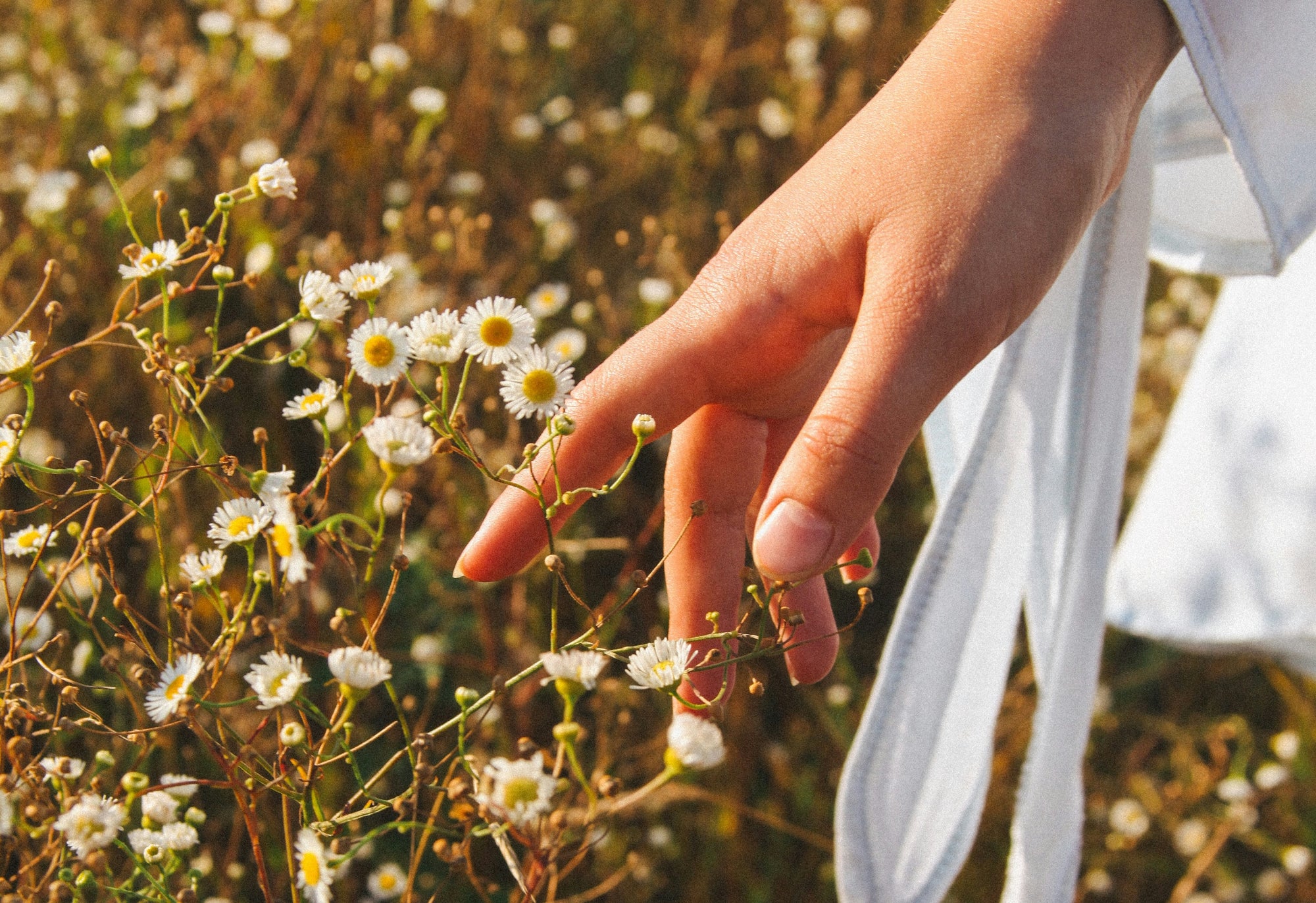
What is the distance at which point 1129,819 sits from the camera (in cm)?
123

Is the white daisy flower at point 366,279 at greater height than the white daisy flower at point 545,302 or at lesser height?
greater

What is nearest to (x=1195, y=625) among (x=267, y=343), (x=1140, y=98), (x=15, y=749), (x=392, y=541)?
(x=1140, y=98)

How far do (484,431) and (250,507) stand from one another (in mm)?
672

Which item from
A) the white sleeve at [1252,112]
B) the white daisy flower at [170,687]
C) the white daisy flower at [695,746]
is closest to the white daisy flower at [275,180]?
the white daisy flower at [170,687]

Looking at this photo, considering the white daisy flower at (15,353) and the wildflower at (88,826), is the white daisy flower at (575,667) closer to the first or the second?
the wildflower at (88,826)

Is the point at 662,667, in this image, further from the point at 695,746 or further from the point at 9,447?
the point at 9,447

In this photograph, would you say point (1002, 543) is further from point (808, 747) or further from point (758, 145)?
point (758, 145)

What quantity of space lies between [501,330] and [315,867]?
0.28 meters

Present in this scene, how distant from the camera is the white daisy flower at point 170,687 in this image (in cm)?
45

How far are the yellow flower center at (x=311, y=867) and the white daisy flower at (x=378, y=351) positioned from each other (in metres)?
0.22

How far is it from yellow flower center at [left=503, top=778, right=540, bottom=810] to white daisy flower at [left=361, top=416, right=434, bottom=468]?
13 centimetres

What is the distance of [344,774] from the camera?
94cm

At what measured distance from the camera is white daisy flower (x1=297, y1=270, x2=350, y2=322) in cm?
53

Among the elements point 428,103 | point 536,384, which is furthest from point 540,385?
point 428,103
